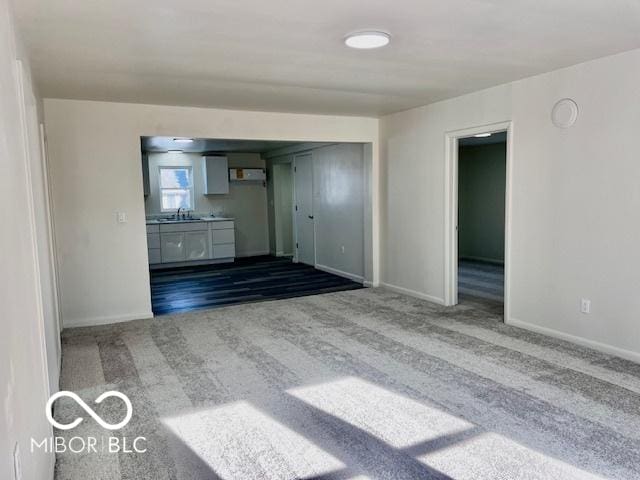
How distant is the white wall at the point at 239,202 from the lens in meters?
9.15

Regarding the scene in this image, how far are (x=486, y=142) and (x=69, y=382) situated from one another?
7.49m

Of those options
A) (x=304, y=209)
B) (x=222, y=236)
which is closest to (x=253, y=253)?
(x=222, y=236)

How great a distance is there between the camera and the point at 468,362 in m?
3.60

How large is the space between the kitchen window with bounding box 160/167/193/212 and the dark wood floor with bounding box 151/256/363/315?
1.40 m

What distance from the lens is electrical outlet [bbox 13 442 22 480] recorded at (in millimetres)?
1227

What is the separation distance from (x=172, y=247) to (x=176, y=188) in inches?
53.8

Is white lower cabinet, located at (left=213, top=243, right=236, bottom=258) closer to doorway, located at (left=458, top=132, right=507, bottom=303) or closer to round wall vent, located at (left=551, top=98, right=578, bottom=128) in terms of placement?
doorway, located at (left=458, top=132, right=507, bottom=303)

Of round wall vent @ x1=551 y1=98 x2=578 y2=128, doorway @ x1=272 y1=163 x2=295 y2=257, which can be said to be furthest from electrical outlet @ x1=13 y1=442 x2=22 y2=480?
doorway @ x1=272 y1=163 x2=295 y2=257

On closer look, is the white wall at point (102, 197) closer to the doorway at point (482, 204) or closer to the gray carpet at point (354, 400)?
the gray carpet at point (354, 400)

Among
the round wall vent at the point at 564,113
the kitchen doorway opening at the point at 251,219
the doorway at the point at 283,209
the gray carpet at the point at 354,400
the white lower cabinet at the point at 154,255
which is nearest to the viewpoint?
the gray carpet at the point at 354,400

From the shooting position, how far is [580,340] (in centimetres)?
392

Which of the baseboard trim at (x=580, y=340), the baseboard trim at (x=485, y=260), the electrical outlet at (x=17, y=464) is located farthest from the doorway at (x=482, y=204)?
the electrical outlet at (x=17, y=464)

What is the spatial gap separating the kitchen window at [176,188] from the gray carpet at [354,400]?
15.7 feet

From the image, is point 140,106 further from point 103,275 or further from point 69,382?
point 69,382
